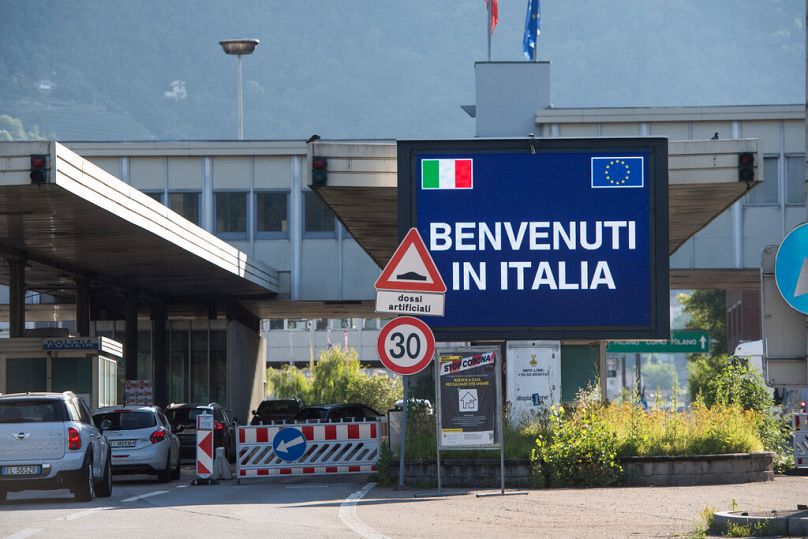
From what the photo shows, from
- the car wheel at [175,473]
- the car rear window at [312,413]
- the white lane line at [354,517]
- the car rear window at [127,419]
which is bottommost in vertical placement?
the car wheel at [175,473]

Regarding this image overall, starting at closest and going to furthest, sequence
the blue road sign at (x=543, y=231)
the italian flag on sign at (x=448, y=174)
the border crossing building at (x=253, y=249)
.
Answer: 1. the blue road sign at (x=543, y=231)
2. the italian flag on sign at (x=448, y=174)
3. the border crossing building at (x=253, y=249)

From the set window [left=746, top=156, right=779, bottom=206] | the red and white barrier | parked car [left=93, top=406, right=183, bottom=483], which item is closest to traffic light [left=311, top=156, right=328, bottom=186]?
the red and white barrier

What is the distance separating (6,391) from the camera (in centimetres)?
3522

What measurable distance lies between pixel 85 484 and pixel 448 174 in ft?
21.6

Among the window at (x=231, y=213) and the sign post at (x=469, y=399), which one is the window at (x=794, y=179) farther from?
the sign post at (x=469, y=399)

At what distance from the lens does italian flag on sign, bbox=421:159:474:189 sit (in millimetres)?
21391

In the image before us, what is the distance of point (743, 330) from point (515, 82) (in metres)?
40.2

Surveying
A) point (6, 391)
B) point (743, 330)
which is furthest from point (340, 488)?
point (743, 330)

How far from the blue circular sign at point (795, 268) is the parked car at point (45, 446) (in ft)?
39.7

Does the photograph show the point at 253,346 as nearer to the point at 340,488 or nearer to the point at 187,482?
the point at 187,482

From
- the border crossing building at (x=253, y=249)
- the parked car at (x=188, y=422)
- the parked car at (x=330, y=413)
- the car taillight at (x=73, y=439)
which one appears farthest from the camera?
the border crossing building at (x=253, y=249)

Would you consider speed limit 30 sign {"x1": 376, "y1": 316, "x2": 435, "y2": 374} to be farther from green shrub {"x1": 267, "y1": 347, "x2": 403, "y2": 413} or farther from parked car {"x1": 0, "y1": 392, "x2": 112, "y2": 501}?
green shrub {"x1": 267, "y1": 347, "x2": 403, "y2": 413}

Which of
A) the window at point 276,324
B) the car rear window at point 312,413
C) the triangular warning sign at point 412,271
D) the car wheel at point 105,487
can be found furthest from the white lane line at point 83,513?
the window at point 276,324

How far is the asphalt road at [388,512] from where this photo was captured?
13.8m
